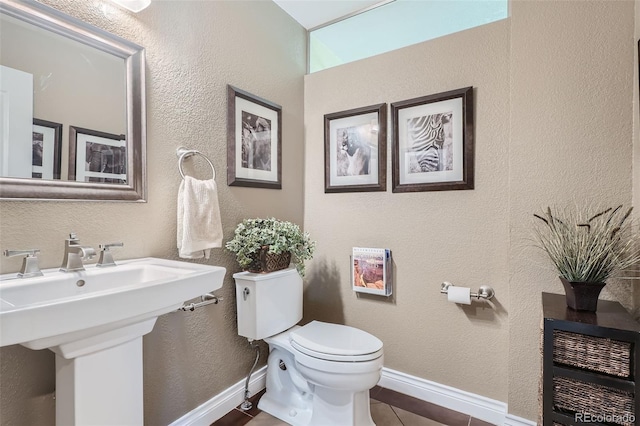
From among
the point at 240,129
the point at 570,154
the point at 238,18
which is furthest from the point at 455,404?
the point at 238,18

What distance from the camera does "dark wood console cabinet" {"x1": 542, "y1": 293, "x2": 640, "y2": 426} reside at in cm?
106

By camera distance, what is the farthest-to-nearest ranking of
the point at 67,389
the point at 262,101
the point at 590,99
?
the point at 262,101 < the point at 590,99 < the point at 67,389

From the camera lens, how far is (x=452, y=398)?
5.88ft

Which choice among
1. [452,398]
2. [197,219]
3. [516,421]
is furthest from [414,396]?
[197,219]

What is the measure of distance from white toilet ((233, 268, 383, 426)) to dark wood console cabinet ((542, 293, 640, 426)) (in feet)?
2.23

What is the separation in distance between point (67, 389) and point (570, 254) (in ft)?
6.10

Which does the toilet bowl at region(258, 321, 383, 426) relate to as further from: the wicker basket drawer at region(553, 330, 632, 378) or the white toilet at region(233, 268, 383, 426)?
the wicker basket drawer at region(553, 330, 632, 378)

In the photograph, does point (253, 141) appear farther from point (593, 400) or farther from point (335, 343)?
point (593, 400)

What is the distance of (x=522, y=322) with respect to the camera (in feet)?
5.10

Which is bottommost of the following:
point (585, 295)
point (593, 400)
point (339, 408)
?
point (339, 408)

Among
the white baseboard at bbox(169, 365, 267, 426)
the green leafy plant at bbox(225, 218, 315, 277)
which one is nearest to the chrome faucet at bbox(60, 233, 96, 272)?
the green leafy plant at bbox(225, 218, 315, 277)

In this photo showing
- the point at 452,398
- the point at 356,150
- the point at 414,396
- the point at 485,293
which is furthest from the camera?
the point at 356,150

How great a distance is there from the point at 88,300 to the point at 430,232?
1.65 metres

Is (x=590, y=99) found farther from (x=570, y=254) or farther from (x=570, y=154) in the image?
(x=570, y=254)
